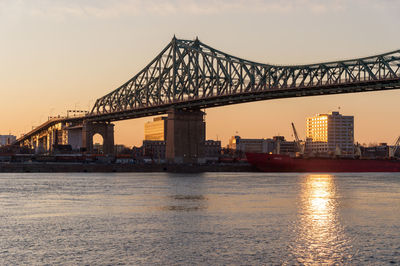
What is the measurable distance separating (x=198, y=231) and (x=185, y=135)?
8702 cm

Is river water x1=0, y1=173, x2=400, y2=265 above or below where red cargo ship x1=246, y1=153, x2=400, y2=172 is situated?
below

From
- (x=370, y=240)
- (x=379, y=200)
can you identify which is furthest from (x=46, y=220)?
(x=379, y=200)

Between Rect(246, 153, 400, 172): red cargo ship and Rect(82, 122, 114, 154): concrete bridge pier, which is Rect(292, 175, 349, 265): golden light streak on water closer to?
Rect(246, 153, 400, 172): red cargo ship

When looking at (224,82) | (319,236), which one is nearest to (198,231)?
(319,236)

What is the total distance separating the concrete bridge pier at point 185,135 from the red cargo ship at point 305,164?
42.3 feet

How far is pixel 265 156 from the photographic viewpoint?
12356 cm

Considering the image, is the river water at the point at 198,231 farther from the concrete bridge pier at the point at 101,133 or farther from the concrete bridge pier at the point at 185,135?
the concrete bridge pier at the point at 101,133

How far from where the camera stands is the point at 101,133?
14838 cm

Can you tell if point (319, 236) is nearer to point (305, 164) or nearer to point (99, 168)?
point (99, 168)

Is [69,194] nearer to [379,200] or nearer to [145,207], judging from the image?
[145,207]

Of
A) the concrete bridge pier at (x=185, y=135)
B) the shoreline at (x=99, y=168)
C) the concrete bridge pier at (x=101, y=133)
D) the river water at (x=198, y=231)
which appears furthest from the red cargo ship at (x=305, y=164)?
the river water at (x=198, y=231)

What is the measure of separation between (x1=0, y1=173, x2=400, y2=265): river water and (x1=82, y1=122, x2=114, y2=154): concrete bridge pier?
9948 centimetres

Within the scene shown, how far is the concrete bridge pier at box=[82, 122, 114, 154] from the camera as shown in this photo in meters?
147

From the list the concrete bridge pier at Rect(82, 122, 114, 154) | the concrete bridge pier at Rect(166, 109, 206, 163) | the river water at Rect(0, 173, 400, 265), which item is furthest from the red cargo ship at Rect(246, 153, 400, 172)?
the river water at Rect(0, 173, 400, 265)
